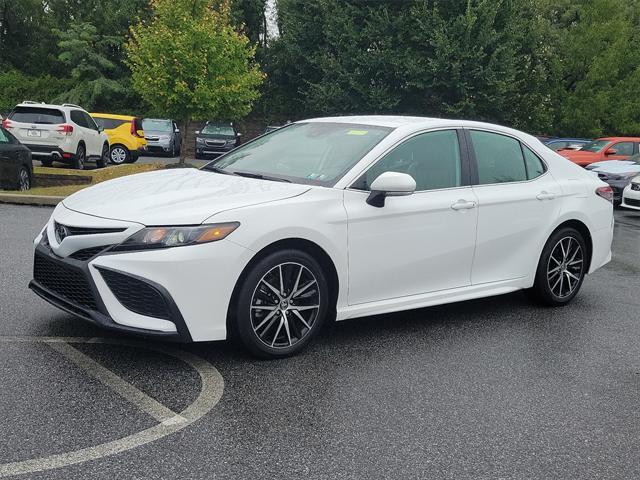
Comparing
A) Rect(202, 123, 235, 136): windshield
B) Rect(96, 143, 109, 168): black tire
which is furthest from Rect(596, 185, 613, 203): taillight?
Rect(202, 123, 235, 136): windshield

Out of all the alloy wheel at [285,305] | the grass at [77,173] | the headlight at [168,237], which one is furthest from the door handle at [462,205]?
the grass at [77,173]

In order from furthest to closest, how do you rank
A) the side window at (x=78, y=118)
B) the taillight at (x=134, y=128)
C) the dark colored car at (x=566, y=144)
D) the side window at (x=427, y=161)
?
the taillight at (x=134, y=128) → the dark colored car at (x=566, y=144) → the side window at (x=78, y=118) → the side window at (x=427, y=161)

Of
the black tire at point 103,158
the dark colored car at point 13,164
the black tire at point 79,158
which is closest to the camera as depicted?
the dark colored car at point 13,164

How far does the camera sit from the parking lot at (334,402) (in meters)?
3.38

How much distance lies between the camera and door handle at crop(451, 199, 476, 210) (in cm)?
558

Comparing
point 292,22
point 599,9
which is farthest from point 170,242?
point 599,9

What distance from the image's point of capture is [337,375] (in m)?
4.61

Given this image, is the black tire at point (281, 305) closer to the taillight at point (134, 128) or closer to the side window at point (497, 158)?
the side window at point (497, 158)

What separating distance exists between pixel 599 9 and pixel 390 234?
121ft

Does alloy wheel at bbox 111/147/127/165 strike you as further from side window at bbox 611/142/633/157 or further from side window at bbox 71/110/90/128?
side window at bbox 611/142/633/157

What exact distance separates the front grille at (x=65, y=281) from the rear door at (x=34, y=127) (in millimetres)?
14535

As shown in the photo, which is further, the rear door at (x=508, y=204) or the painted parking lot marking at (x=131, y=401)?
the rear door at (x=508, y=204)

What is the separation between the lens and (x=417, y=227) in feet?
17.5

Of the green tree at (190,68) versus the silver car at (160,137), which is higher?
the green tree at (190,68)
